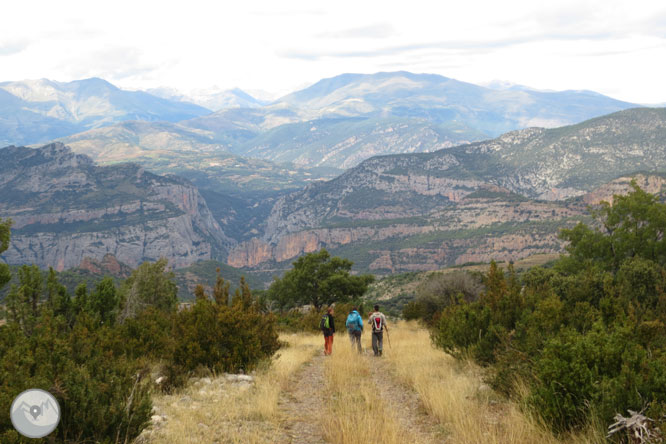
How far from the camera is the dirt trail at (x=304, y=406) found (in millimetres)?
7758

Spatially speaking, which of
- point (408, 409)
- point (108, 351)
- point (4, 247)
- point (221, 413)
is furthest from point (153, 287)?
point (408, 409)

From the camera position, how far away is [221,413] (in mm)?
8578

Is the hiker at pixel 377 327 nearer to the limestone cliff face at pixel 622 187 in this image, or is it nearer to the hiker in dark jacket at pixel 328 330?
the hiker in dark jacket at pixel 328 330

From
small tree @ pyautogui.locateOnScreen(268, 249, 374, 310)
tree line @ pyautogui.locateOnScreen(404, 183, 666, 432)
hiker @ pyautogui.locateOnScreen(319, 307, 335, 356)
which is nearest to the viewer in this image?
tree line @ pyautogui.locateOnScreen(404, 183, 666, 432)

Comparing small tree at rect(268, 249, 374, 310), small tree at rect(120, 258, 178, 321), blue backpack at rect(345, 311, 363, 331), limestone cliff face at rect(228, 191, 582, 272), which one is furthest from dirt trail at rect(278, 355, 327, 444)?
limestone cliff face at rect(228, 191, 582, 272)

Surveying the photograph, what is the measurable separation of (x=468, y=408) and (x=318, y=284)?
3619 cm

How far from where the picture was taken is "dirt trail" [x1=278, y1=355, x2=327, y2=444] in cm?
776

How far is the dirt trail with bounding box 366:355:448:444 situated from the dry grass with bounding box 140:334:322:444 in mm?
2031

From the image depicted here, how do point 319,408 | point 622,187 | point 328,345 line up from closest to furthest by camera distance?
1. point 319,408
2. point 328,345
3. point 622,187

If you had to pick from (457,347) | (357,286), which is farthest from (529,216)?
(457,347)

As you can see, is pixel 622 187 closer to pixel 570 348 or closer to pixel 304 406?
pixel 304 406

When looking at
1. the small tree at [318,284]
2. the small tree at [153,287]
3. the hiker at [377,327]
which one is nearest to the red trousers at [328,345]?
the hiker at [377,327]

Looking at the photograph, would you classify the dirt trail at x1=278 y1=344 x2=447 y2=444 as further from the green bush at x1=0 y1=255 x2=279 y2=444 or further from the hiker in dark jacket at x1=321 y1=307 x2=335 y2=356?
the hiker in dark jacket at x1=321 y1=307 x2=335 y2=356

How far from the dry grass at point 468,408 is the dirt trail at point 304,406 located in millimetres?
1931
